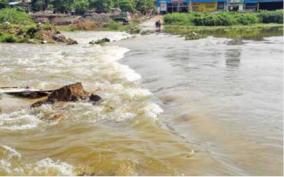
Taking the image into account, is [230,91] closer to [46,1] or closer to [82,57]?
[82,57]

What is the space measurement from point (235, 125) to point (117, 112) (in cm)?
364

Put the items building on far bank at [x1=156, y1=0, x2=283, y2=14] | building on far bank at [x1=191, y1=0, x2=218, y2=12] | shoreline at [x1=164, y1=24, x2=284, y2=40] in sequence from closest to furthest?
1. shoreline at [x1=164, y1=24, x2=284, y2=40]
2. building on far bank at [x1=156, y1=0, x2=283, y2=14]
3. building on far bank at [x1=191, y1=0, x2=218, y2=12]

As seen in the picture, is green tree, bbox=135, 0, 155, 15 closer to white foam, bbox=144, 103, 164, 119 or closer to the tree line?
the tree line

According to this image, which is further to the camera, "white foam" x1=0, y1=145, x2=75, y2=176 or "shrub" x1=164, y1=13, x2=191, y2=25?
"shrub" x1=164, y1=13, x2=191, y2=25

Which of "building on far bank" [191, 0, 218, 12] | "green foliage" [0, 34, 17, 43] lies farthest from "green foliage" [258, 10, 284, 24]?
"green foliage" [0, 34, 17, 43]

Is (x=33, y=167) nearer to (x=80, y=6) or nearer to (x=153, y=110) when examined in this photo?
(x=153, y=110)

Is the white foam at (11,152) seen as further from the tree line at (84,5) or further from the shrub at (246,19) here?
the tree line at (84,5)

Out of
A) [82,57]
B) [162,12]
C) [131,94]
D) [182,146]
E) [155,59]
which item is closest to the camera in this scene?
[182,146]

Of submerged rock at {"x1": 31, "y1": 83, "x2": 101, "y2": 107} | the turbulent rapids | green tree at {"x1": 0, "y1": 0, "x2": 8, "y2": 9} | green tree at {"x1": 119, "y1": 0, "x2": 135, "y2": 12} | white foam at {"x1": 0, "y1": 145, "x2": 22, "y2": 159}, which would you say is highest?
green tree at {"x1": 0, "y1": 0, "x2": 8, "y2": 9}

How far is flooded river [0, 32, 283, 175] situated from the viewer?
9.72m

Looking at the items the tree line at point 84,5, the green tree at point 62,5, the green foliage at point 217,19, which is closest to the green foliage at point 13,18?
the tree line at point 84,5

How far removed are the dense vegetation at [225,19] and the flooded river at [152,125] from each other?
60.3m

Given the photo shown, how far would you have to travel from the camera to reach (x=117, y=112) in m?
14.3

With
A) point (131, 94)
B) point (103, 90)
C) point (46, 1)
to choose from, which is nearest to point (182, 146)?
point (131, 94)
